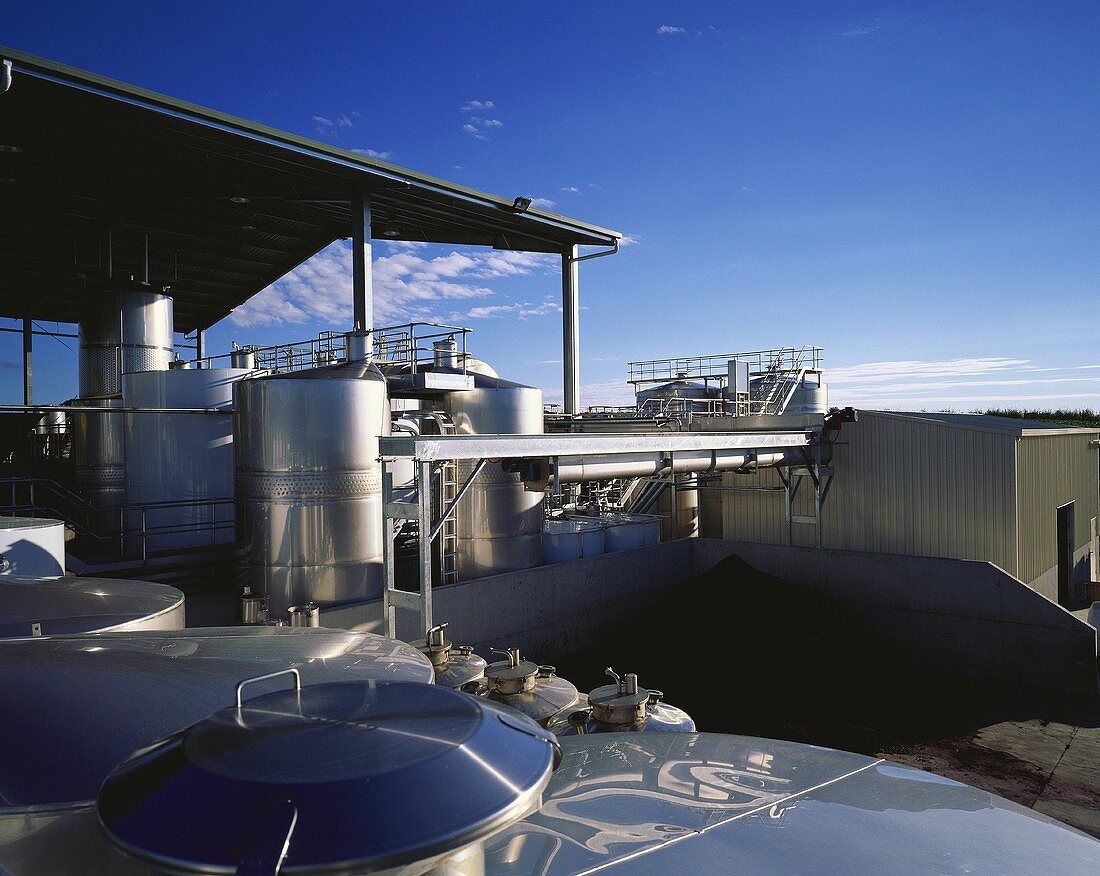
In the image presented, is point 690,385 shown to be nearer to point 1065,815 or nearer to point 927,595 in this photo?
point 927,595

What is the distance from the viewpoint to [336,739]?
2861 millimetres

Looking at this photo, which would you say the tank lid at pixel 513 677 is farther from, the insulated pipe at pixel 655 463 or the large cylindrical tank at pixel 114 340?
the large cylindrical tank at pixel 114 340

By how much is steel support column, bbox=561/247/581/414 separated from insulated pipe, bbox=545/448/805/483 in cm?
962

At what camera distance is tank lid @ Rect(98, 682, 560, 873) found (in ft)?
7.88

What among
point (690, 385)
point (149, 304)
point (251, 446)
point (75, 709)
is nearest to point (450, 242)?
point (149, 304)

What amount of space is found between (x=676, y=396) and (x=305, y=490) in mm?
18268

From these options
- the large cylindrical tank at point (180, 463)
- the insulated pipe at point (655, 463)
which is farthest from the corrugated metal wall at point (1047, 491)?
the large cylindrical tank at point (180, 463)

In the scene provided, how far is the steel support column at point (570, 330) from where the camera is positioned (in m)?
25.9

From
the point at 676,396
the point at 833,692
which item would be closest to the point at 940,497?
the point at 833,692

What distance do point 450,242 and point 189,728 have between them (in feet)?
80.7

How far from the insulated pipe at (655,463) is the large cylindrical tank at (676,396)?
664 centimetres

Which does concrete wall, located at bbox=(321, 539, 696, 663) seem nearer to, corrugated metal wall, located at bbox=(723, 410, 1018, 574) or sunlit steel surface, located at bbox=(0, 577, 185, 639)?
corrugated metal wall, located at bbox=(723, 410, 1018, 574)

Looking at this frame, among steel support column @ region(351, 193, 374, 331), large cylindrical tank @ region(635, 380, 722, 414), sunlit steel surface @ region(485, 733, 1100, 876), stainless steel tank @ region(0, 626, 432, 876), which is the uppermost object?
steel support column @ region(351, 193, 374, 331)

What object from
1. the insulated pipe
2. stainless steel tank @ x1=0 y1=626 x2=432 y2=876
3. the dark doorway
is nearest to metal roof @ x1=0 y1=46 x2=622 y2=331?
the insulated pipe
